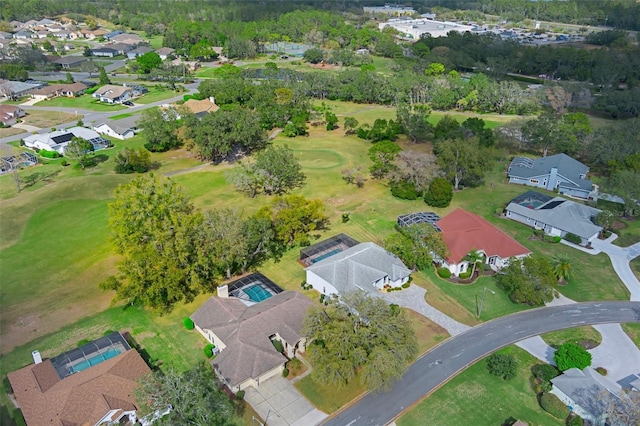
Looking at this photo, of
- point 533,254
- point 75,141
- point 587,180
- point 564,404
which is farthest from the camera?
point 75,141

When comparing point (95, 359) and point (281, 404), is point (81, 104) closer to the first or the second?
point (95, 359)

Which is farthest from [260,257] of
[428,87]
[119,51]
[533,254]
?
[119,51]

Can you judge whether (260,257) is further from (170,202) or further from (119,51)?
(119,51)

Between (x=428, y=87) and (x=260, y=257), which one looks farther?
(x=428, y=87)

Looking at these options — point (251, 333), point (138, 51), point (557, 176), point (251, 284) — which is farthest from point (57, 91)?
point (557, 176)

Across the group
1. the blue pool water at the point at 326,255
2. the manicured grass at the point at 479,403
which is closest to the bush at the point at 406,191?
the blue pool water at the point at 326,255

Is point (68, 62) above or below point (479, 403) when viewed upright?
above

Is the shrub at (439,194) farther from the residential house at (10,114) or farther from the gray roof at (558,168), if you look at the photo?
the residential house at (10,114)
